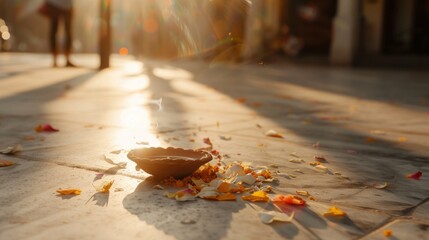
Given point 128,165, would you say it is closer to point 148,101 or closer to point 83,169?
point 83,169

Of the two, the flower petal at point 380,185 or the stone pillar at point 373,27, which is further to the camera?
the stone pillar at point 373,27

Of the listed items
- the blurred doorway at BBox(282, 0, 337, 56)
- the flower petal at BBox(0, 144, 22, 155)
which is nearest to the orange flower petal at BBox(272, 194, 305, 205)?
the flower petal at BBox(0, 144, 22, 155)

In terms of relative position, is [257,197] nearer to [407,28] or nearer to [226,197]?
[226,197]

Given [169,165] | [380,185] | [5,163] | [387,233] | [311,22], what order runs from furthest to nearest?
[311,22] → [5,163] → [380,185] → [169,165] → [387,233]

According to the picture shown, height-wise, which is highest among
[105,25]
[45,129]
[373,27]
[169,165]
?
[373,27]

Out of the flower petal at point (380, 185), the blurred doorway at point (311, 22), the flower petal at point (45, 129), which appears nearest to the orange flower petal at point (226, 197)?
the flower petal at point (380, 185)

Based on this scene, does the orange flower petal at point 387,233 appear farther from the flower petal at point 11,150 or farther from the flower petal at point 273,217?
the flower petal at point 11,150

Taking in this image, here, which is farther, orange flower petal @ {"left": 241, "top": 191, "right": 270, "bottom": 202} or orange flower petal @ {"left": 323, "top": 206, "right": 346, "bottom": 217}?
orange flower petal @ {"left": 241, "top": 191, "right": 270, "bottom": 202}

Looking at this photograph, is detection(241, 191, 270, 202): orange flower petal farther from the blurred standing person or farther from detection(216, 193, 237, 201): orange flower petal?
the blurred standing person

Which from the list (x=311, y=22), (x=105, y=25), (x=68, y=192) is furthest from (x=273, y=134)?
(x=311, y=22)
